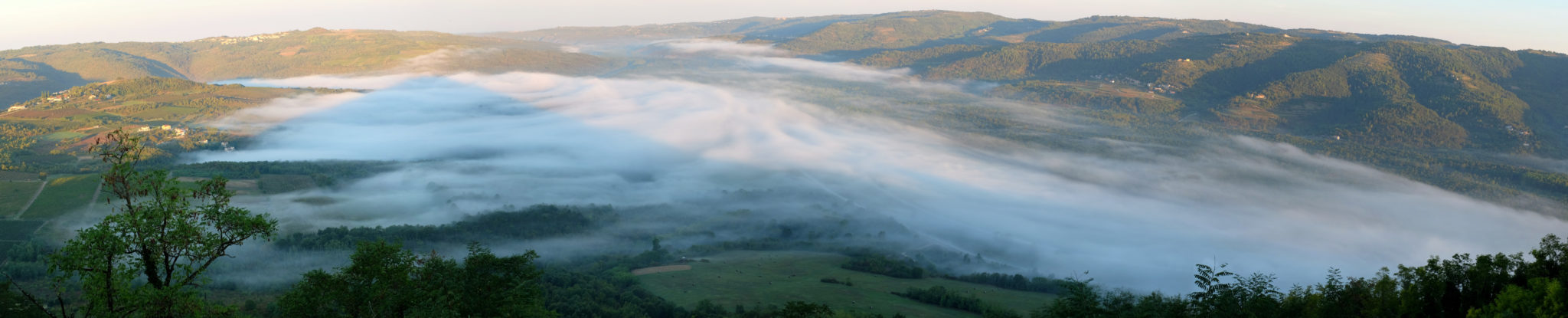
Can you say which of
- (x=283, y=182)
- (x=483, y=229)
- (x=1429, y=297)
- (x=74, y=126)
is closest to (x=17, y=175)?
(x=283, y=182)

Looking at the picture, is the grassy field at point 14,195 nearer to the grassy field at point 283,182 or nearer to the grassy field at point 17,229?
the grassy field at point 17,229

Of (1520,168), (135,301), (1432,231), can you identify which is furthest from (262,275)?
(1520,168)

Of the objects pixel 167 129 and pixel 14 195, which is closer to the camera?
pixel 14 195

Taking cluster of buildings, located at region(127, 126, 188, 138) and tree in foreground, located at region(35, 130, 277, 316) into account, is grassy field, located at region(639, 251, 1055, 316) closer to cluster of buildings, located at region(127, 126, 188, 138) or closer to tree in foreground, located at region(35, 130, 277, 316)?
tree in foreground, located at region(35, 130, 277, 316)

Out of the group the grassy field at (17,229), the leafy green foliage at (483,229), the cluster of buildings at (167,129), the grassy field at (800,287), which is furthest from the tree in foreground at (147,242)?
the cluster of buildings at (167,129)

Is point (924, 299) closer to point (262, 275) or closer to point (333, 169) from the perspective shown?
point (262, 275)

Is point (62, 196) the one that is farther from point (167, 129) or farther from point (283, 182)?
point (167, 129)
